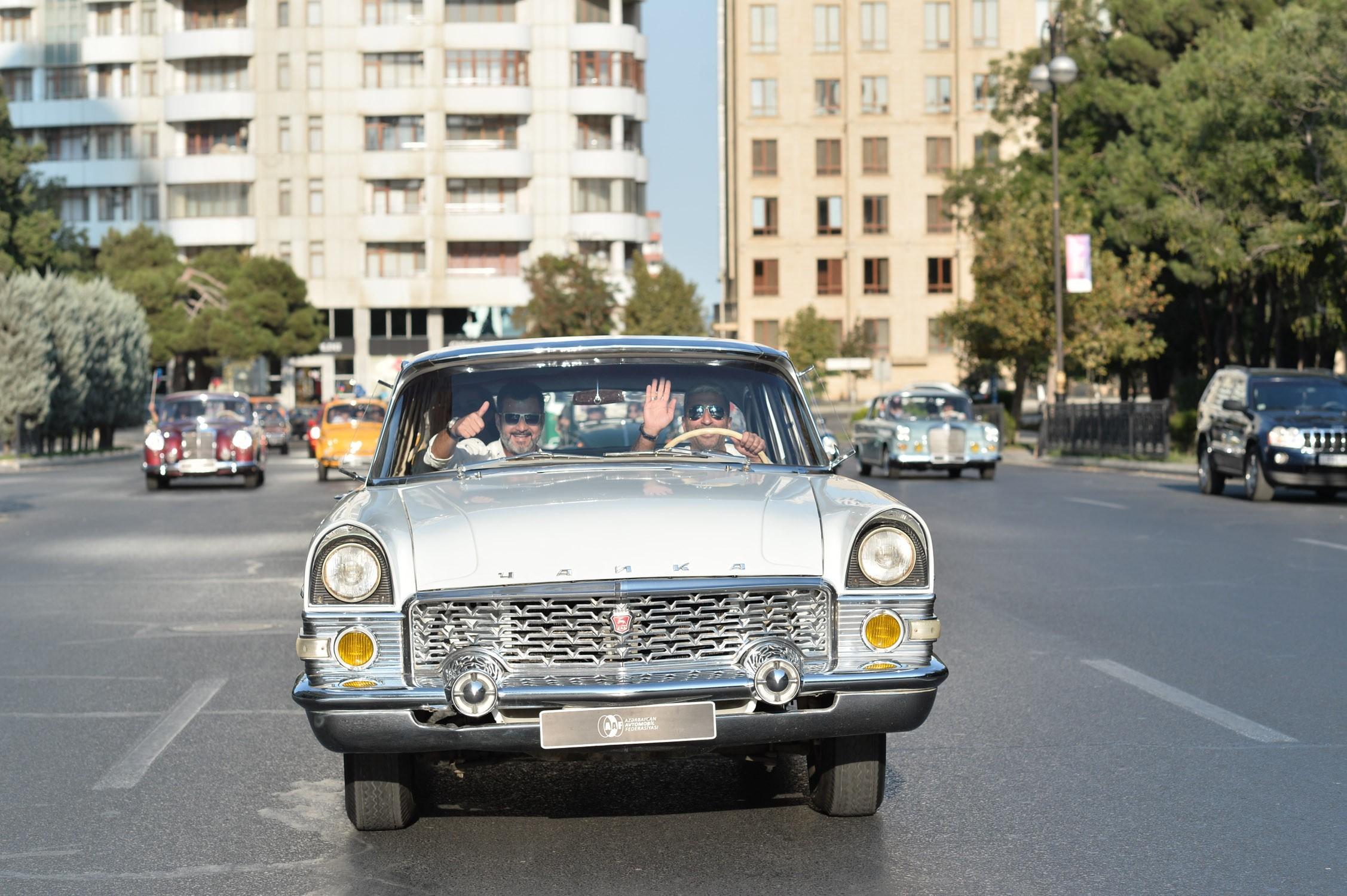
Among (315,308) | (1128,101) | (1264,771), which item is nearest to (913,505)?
(1264,771)

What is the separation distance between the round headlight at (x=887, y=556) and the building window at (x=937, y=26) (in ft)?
350

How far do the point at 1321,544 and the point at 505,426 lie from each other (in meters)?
12.7

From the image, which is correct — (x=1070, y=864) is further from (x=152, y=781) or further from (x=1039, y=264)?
(x=1039, y=264)

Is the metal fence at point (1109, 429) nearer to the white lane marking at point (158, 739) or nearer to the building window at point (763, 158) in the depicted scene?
the white lane marking at point (158, 739)

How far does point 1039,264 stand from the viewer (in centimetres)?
5359

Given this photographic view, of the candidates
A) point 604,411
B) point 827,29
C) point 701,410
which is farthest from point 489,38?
point 701,410

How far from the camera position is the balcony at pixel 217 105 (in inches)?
3844

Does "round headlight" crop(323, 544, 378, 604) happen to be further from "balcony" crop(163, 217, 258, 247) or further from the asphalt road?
"balcony" crop(163, 217, 258, 247)

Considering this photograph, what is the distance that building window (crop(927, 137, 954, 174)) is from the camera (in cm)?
10919

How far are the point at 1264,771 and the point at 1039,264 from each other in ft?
156

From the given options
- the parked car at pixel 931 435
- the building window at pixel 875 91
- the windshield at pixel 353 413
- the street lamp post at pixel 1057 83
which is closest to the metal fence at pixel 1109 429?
the street lamp post at pixel 1057 83

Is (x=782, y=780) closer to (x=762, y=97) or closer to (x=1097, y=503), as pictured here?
(x=1097, y=503)

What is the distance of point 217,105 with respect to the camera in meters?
97.7

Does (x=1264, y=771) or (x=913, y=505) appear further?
(x=913, y=505)
